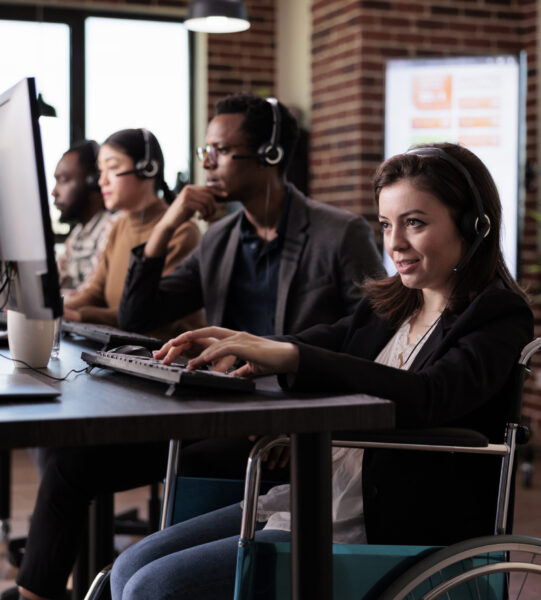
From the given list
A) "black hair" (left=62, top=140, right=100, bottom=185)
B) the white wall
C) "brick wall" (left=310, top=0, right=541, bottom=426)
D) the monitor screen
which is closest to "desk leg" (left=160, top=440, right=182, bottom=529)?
"black hair" (left=62, top=140, right=100, bottom=185)

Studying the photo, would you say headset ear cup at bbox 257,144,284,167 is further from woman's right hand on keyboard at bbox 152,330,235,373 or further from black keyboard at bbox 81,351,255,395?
black keyboard at bbox 81,351,255,395

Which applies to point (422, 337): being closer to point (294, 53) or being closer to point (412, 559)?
point (412, 559)

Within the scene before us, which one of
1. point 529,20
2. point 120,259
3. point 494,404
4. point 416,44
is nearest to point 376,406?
point 494,404

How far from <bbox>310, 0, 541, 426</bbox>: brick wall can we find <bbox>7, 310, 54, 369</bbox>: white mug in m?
3.07

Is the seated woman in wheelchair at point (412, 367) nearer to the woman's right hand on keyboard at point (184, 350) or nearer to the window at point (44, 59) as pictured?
the woman's right hand on keyboard at point (184, 350)

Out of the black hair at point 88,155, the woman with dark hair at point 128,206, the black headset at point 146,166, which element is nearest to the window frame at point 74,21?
the black hair at point 88,155

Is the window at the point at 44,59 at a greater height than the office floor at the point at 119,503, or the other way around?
the window at the point at 44,59

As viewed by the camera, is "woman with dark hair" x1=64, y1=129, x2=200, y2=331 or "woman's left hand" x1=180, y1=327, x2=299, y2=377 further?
"woman with dark hair" x1=64, y1=129, x2=200, y2=331

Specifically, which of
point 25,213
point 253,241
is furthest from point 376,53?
point 25,213

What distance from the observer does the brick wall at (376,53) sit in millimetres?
4367

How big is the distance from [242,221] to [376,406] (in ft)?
4.58

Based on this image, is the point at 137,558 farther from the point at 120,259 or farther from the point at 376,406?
the point at 120,259

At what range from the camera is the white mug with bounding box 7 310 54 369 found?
1436mm

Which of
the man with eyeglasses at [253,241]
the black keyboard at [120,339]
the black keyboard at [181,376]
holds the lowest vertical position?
the black keyboard at [120,339]
